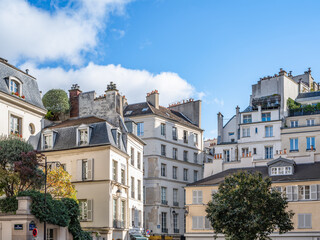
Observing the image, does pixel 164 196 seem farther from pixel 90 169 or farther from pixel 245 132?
pixel 90 169

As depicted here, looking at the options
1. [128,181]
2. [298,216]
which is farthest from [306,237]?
[128,181]

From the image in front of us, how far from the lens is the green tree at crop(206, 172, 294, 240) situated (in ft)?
109

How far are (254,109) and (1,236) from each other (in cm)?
4094

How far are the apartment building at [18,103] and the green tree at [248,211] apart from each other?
13.5 metres

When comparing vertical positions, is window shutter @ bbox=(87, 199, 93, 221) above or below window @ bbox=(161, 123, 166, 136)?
below

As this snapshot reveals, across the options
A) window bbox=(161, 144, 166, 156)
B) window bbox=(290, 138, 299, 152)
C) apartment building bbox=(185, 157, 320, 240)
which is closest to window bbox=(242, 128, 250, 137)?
window bbox=(290, 138, 299, 152)

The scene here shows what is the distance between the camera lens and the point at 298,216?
4141 cm

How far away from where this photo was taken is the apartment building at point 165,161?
52.3 meters

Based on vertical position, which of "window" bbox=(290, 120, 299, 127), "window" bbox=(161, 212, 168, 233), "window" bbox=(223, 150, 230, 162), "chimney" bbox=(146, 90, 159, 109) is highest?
"chimney" bbox=(146, 90, 159, 109)

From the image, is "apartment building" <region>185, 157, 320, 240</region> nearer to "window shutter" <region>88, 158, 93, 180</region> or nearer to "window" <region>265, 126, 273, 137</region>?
"window" <region>265, 126, 273, 137</region>

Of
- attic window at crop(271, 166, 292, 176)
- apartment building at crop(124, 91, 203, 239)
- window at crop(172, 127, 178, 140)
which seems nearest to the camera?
attic window at crop(271, 166, 292, 176)

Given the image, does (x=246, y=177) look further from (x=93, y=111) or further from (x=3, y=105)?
(x=3, y=105)

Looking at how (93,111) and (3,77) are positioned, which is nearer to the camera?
(3,77)

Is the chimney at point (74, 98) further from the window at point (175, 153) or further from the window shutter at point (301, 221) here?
the window shutter at point (301, 221)
